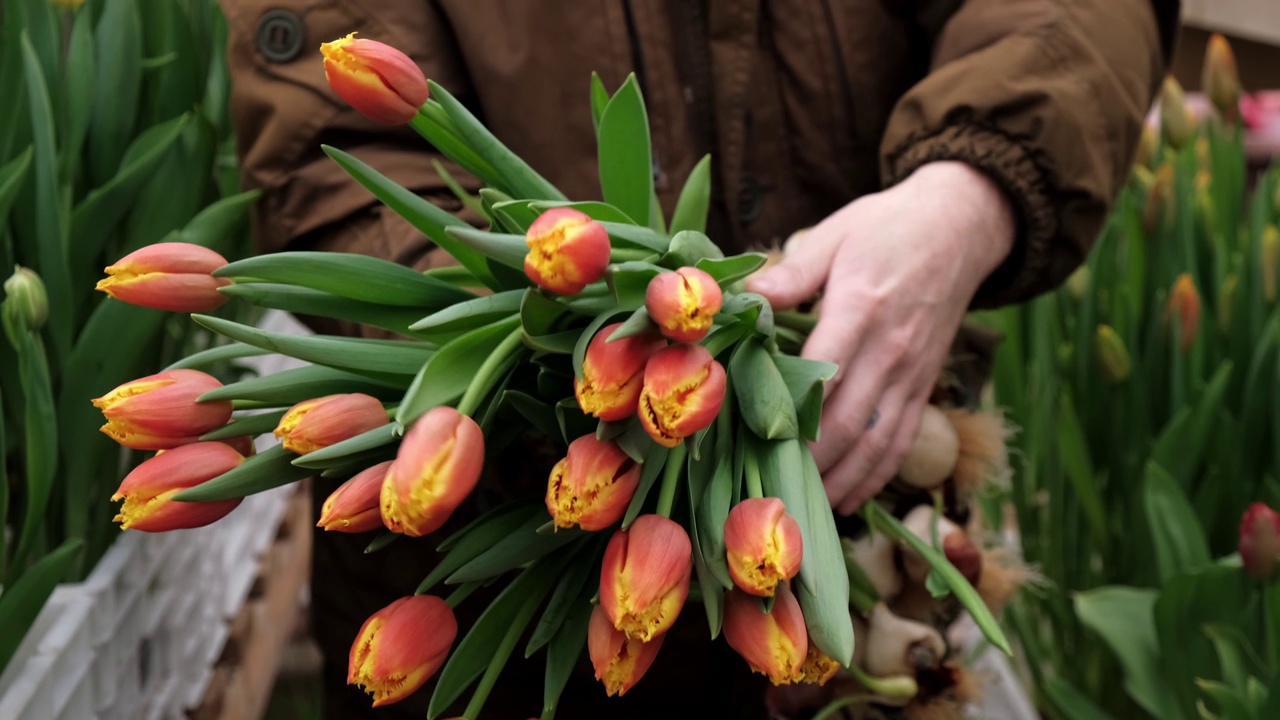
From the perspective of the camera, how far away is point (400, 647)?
345mm

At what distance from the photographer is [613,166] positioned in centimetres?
46

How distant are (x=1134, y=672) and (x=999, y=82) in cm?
51

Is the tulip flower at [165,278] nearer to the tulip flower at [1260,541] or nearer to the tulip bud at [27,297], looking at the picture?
the tulip bud at [27,297]

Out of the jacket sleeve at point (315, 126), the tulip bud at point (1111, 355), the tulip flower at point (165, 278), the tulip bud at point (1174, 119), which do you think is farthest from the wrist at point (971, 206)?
the tulip bud at point (1174, 119)

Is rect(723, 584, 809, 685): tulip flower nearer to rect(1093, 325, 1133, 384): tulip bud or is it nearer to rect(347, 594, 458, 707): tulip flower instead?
rect(347, 594, 458, 707): tulip flower

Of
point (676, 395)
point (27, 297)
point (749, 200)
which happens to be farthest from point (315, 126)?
point (676, 395)

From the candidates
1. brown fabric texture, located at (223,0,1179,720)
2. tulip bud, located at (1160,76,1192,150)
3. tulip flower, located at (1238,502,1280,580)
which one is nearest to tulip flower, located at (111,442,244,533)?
brown fabric texture, located at (223,0,1179,720)

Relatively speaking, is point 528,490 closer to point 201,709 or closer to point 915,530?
point 915,530

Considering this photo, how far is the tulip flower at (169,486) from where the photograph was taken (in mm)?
351

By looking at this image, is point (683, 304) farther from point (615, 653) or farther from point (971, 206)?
point (971, 206)

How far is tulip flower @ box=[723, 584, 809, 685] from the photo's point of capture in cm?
33

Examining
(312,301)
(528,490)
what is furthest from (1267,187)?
(312,301)

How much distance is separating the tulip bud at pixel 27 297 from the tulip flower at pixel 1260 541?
27.6 inches

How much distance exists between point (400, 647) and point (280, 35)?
1.34 feet
